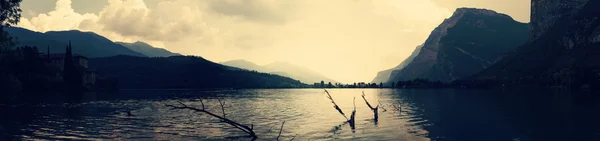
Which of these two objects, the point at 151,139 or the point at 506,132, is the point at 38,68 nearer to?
the point at 151,139

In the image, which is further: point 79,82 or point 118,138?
point 79,82

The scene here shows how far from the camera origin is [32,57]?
180625 mm

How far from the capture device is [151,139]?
42594 millimetres

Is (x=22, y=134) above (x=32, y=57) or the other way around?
the other way around

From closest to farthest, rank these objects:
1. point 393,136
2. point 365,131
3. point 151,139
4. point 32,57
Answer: point 151,139 < point 393,136 < point 365,131 < point 32,57

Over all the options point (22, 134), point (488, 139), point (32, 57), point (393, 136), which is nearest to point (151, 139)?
point (22, 134)

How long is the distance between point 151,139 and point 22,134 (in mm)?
15950

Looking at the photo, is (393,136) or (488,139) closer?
(488,139)

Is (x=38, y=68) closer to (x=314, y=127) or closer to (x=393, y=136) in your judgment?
(x=314, y=127)

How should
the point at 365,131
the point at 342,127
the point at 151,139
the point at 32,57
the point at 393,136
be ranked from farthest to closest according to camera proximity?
the point at 32,57, the point at 342,127, the point at 365,131, the point at 393,136, the point at 151,139

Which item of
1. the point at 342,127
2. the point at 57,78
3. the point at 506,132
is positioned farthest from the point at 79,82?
the point at 506,132

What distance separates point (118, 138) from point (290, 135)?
20063 millimetres

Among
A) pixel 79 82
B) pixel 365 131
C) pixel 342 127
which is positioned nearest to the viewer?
pixel 365 131

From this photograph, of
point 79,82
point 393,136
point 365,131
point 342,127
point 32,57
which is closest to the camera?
point 393,136
